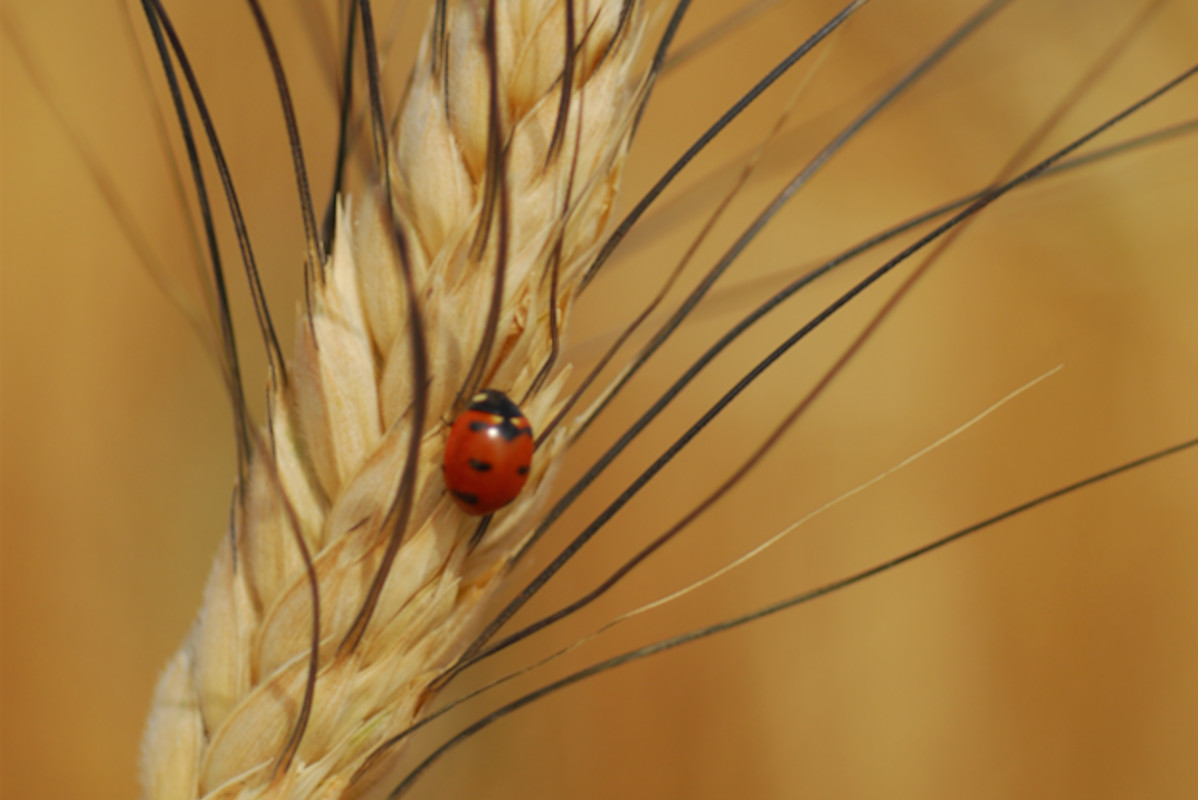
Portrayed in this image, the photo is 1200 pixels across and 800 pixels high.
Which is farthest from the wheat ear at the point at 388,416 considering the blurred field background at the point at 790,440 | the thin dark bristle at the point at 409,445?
the blurred field background at the point at 790,440

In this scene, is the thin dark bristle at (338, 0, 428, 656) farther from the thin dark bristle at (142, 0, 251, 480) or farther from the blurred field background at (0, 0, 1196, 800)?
the blurred field background at (0, 0, 1196, 800)

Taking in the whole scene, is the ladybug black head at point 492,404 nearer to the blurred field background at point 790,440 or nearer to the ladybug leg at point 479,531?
the ladybug leg at point 479,531

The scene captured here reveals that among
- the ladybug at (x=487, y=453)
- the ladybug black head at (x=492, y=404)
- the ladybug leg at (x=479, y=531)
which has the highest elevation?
the ladybug black head at (x=492, y=404)

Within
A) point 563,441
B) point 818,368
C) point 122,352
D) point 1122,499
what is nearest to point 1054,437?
point 1122,499

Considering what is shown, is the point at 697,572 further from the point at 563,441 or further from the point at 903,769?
the point at 563,441

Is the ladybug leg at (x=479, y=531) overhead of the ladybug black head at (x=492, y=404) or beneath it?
beneath
